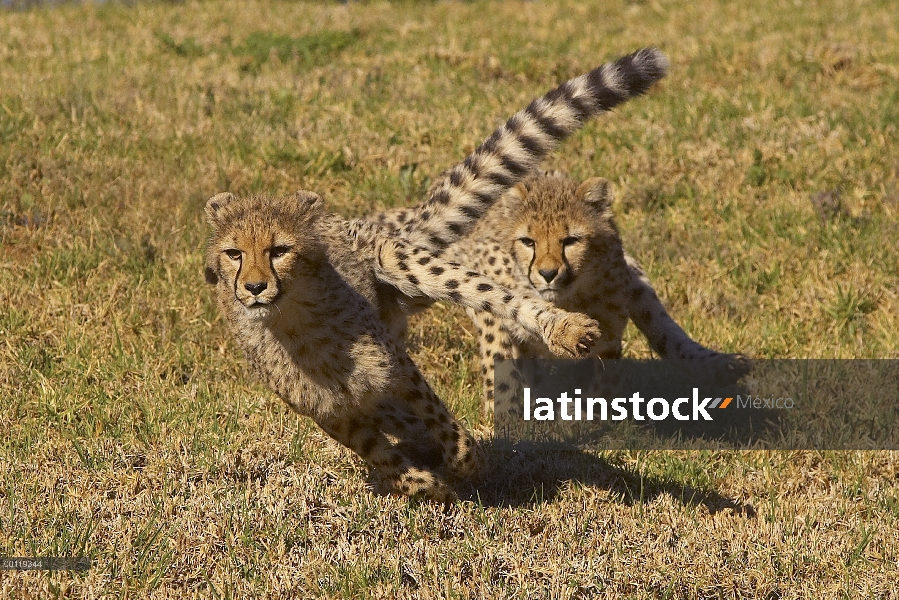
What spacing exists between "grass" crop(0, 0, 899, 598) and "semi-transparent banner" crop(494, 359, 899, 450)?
0.18 m

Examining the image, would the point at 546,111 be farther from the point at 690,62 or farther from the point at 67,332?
the point at 690,62

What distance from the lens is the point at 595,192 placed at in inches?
252

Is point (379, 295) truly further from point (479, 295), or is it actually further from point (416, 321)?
point (416, 321)

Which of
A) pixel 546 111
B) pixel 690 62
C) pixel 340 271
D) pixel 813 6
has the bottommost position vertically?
pixel 340 271

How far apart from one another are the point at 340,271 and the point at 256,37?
7758mm

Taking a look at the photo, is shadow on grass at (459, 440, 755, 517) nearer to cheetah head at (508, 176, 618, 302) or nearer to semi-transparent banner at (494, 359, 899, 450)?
semi-transparent banner at (494, 359, 899, 450)

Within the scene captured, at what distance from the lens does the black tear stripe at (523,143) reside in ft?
18.1

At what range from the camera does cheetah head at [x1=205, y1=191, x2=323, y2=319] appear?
14.9 ft

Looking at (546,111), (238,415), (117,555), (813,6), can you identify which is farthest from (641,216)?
(813,6)

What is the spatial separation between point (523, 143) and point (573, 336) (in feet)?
5.79

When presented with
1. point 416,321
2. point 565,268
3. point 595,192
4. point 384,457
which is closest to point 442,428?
point 384,457

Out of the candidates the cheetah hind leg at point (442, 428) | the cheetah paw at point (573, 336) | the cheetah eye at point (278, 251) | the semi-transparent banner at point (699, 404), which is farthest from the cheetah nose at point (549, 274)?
the cheetah eye at point (278, 251)

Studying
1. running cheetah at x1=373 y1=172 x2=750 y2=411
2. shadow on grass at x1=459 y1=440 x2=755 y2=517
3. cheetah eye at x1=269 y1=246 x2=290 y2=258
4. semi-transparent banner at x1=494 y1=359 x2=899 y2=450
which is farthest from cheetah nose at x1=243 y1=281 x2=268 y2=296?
semi-transparent banner at x1=494 y1=359 x2=899 y2=450

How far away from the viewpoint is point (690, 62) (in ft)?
38.1
